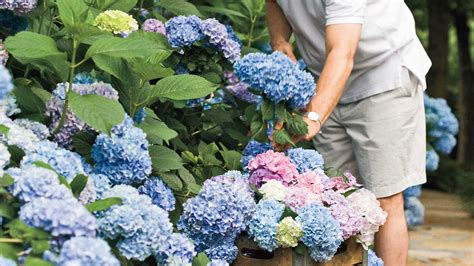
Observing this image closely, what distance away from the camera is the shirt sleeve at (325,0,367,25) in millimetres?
3498

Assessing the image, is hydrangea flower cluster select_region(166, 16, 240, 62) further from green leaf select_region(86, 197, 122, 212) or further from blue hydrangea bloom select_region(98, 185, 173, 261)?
green leaf select_region(86, 197, 122, 212)

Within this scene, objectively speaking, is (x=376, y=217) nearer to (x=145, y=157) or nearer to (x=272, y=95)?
(x=272, y=95)

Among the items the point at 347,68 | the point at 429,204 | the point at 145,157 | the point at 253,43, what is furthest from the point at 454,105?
the point at 145,157

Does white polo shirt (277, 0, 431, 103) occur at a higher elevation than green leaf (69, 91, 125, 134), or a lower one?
lower

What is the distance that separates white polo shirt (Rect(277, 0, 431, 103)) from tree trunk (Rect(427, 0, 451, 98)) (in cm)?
666

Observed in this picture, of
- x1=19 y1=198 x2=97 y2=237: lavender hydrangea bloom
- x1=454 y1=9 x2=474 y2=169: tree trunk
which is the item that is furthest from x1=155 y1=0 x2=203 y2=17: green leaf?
x1=454 y1=9 x2=474 y2=169: tree trunk

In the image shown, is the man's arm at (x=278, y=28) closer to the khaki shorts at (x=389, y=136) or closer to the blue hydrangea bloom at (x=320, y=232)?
the khaki shorts at (x=389, y=136)

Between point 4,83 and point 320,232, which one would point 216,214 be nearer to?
point 320,232

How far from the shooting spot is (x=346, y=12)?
3500 millimetres

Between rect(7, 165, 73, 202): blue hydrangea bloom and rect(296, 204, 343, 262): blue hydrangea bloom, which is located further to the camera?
rect(296, 204, 343, 262): blue hydrangea bloom

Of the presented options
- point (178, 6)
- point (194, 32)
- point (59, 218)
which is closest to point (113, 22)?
point (194, 32)

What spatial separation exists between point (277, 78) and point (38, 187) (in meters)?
1.12

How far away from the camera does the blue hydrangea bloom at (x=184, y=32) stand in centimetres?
348

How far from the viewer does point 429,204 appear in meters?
9.28
